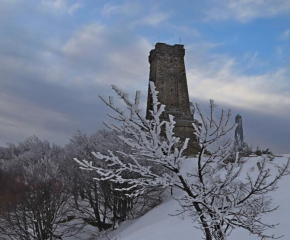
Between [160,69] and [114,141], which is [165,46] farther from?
[114,141]

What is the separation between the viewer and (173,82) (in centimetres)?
3506

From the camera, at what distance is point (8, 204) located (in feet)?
56.5

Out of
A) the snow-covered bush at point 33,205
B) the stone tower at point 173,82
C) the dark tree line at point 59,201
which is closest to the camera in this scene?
the snow-covered bush at point 33,205

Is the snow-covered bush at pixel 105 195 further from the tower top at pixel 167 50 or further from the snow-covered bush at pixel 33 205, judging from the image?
the tower top at pixel 167 50

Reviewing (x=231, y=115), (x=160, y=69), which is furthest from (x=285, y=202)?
(x=160, y=69)

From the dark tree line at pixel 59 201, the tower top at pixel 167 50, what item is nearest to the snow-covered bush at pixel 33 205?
the dark tree line at pixel 59 201

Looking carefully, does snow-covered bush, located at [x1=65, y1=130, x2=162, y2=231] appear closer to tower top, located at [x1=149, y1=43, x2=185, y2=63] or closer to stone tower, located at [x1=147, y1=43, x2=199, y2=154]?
stone tower, located at [x1=147, y1=43, x2=199, y2=154]

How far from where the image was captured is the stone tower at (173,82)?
33963 mm

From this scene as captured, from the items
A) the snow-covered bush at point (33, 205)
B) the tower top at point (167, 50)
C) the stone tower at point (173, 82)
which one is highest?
the tower top at point (167, 50)

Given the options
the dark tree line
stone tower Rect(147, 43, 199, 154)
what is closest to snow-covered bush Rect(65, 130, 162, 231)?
the dark tree line

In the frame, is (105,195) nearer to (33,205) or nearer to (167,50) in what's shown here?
(33,205)

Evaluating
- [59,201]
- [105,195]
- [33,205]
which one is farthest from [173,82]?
[33,205]

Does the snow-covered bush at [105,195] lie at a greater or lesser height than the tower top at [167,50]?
lesser

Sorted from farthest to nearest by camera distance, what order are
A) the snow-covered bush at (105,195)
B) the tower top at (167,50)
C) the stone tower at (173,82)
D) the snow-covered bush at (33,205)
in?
the tower top at (167,50), the stone tower at (173,82), the snow-covered bush at (105,195), the snow-covered bush at (33,205)
